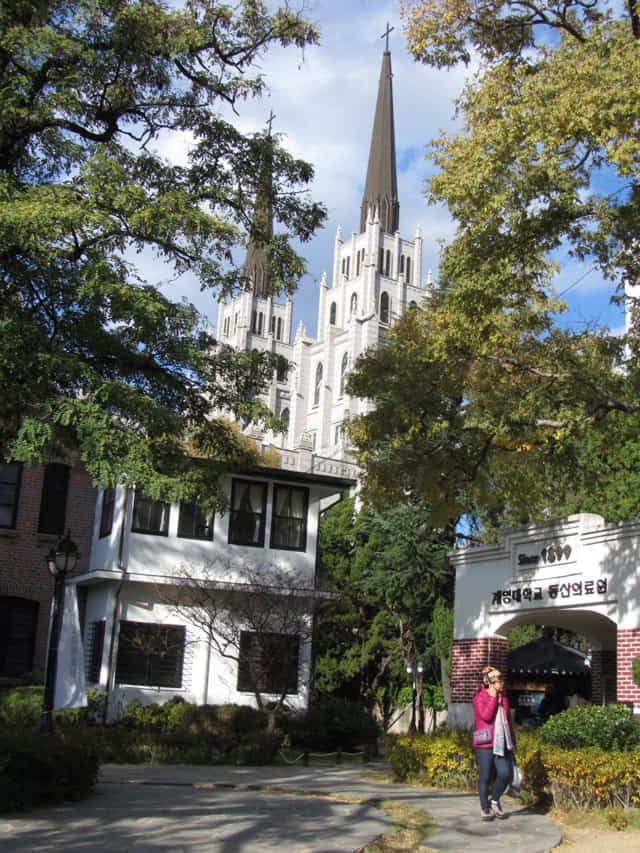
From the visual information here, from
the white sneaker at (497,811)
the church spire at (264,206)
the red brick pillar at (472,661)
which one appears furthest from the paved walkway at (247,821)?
the church spire at (264,206)

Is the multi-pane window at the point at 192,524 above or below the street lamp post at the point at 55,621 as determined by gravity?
above

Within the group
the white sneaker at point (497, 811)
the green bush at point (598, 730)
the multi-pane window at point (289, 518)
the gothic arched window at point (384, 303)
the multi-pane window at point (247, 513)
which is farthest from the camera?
the gothic arched window at point (384, 303)

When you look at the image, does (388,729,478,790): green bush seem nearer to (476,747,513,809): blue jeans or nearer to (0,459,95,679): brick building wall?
(476,747,513,809): blue jeans

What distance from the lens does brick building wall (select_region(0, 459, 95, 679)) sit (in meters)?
22.6

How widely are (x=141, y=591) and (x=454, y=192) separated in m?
13.0

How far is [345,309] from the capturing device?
103 m

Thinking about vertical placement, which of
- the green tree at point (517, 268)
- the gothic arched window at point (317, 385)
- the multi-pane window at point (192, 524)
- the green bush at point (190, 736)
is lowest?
the green bush at point (190, 736)

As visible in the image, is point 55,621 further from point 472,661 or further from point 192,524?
point 192,524

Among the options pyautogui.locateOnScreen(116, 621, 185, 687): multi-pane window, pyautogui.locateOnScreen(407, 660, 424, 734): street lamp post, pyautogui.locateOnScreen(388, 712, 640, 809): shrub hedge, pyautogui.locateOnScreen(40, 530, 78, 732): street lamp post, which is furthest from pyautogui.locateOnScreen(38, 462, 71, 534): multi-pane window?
Result: pyautogui.locateOnScreen(388, 712, 640, 809): shrub hedge

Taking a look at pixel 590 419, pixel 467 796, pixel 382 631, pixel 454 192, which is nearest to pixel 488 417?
pixel 590 419

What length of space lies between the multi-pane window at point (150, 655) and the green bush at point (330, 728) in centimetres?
311

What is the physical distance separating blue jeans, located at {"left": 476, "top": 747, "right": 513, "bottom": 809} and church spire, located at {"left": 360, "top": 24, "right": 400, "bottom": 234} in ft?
340

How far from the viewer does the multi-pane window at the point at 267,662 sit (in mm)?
20122

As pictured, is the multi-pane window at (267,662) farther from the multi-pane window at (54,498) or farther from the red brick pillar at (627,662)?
the red brick pillar at (627,662)
